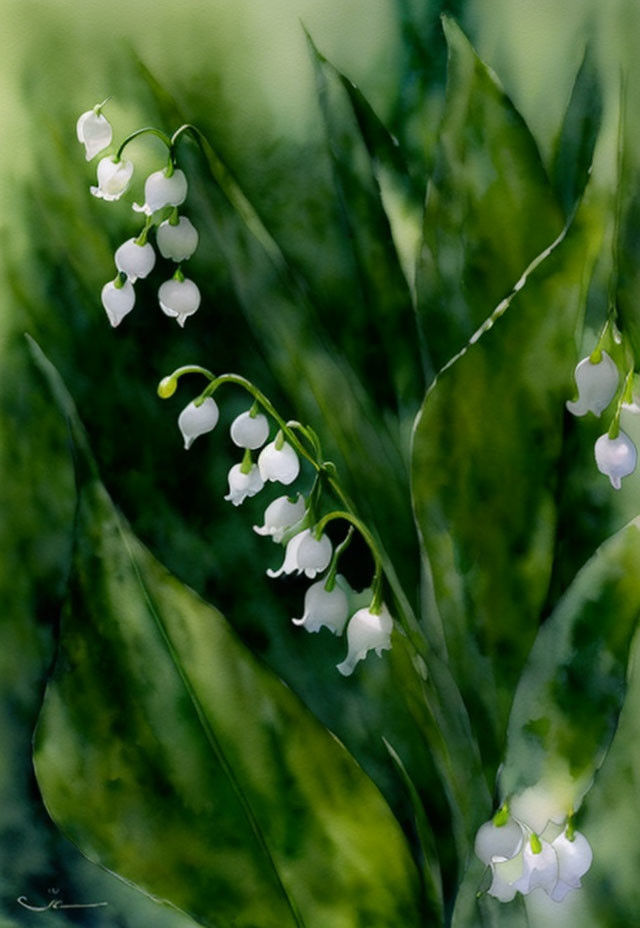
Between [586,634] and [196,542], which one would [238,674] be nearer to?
[196,542]

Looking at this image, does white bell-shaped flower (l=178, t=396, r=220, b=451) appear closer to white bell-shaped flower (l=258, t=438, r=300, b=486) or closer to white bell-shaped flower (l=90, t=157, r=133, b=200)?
white bell-shaped flower (l=258, t=438, r=300, b=486)

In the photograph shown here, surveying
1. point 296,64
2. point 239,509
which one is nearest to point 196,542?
point 239,509

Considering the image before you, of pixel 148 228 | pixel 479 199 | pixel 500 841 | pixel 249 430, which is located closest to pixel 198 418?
pixel 249 430

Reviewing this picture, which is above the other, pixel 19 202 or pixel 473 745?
pixel 19 202

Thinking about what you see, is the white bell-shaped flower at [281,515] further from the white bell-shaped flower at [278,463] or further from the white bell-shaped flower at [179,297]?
the white bell-shaped flower at [179,297]

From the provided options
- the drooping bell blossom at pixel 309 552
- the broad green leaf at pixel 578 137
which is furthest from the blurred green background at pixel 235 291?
the drooping bell blossom at pixel 309 552
